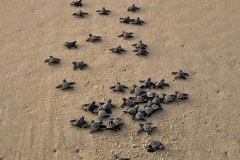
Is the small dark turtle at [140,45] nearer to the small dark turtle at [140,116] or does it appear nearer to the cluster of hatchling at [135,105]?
the cluster of hatchling at [135,105]

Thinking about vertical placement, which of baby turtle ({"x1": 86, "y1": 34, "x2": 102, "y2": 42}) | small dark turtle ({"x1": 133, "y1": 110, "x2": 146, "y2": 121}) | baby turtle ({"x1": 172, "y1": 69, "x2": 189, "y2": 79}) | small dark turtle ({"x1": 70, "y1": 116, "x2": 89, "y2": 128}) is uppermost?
baby turtle ({"x1": 86, "y1": 34, "x2": 102, "y2": 42})

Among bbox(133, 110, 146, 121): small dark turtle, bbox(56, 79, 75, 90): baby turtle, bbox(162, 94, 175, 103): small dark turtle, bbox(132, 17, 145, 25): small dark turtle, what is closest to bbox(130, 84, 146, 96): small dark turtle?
bbox(162, 94, 175, 103): small dark turtle

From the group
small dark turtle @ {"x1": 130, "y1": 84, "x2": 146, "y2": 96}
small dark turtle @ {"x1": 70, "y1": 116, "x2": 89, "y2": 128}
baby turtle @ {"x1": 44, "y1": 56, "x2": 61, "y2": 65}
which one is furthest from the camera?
baby turtle @ {"x1": 44, "y1": 56, "x2": 61, "y2": 65}

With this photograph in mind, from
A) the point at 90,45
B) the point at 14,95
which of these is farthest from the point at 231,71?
the point at 14,95

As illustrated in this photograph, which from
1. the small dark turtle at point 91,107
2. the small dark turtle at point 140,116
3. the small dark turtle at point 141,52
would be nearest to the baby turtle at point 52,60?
the small dark turtle at point 91,107

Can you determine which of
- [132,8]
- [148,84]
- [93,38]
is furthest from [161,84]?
[132,8]

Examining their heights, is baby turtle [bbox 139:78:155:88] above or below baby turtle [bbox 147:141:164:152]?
above

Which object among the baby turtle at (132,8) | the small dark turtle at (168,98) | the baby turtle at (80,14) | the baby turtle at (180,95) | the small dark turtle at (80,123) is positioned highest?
the baby turtle at (132,8)

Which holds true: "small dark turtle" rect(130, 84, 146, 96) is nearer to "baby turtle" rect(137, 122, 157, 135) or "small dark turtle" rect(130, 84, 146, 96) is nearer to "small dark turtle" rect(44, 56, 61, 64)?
"baby turtle" rect(137, 122, 157, 135)
